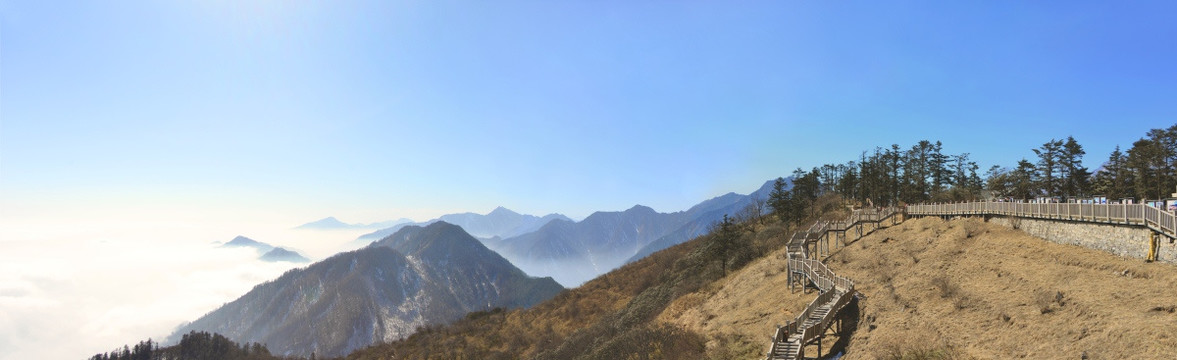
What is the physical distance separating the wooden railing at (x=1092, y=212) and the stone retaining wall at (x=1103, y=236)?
27cm

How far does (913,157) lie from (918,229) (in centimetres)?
3992

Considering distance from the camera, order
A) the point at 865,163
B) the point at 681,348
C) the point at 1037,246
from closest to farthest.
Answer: the point at 1037,246 → the point at 681,348 → the point at 865,163

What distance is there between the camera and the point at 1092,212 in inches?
933

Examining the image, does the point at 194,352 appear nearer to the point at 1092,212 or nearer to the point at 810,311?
the point at 810,311

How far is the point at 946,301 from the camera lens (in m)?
22.4

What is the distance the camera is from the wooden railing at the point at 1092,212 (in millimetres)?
19281

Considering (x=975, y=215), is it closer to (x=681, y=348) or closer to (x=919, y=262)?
(x=919, y=262)

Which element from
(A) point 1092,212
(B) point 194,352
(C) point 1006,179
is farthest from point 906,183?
(B) point 194,352

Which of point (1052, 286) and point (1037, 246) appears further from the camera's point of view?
point (1037, 246)

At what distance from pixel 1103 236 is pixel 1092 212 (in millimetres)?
1351

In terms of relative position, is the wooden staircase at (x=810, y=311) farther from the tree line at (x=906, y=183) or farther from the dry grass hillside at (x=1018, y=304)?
the tree line at (x=906, y=183)

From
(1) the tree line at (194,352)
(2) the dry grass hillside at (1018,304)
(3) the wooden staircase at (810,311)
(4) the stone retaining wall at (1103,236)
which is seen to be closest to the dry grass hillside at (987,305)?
(2) the dry grass hillside at (1018,304)

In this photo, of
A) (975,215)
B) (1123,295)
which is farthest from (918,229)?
(1123,295)

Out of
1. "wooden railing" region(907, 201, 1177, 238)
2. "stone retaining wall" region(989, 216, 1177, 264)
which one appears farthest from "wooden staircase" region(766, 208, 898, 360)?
"wooden railing" region(907, 201, 1177, 238)
